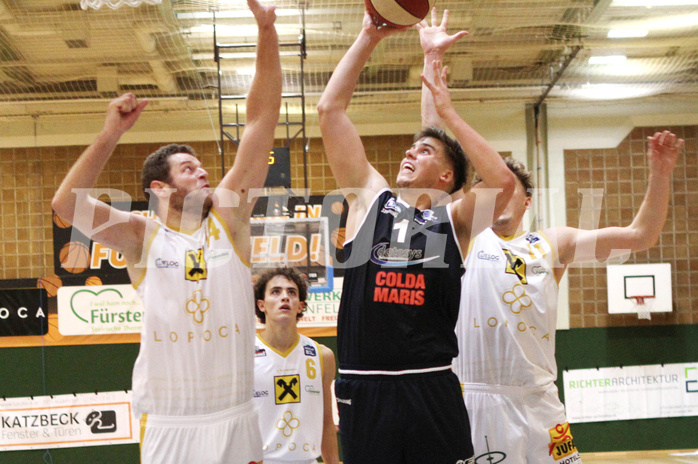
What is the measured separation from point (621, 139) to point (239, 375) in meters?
9.23

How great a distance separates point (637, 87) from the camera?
10320 mm

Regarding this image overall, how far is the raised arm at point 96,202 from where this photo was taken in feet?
9.58

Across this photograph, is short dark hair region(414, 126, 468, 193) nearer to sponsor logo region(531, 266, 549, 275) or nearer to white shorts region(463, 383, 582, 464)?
sponsor logo region(531, 266, 549, 275)

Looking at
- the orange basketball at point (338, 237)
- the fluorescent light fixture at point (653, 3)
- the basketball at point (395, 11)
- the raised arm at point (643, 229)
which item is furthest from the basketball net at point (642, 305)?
the basketball at point (395, 11)

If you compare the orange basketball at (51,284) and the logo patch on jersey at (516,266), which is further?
the orange basketball at (51,284)

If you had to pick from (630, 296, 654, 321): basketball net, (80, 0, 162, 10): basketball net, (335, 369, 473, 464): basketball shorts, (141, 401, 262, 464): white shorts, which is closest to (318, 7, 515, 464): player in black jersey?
(335, 369, 473, 464): basketball shorts

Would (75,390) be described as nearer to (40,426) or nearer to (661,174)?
(40,426)

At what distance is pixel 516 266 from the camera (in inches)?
160

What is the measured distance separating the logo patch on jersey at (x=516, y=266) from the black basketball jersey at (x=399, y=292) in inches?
38.5

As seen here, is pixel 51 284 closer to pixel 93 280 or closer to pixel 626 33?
pixel 93 280

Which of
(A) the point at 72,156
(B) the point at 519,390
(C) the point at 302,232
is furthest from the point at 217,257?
(A) the point at 72,156

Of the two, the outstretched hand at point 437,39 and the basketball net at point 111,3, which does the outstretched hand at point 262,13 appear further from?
the basketball net at point 111,3

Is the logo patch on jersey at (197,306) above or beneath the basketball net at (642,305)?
above

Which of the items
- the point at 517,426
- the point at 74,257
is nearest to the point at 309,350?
the point at 517,426
